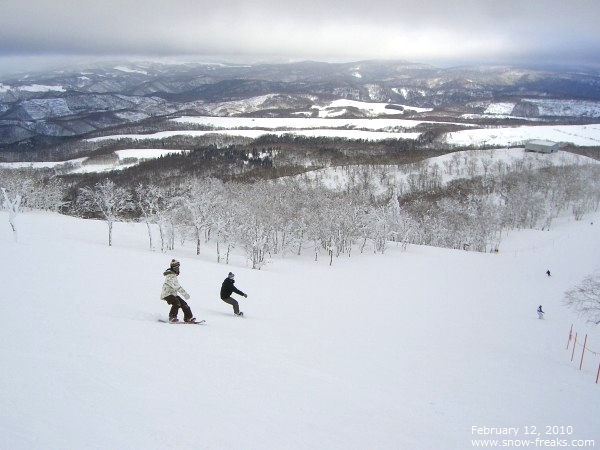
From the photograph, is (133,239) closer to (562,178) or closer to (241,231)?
(241,231)

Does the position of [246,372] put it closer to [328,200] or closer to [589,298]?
[589,298]

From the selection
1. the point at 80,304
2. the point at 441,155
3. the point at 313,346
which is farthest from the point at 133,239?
the point at 441,155

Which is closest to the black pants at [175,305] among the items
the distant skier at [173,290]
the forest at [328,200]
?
the distant skier at [173,290]

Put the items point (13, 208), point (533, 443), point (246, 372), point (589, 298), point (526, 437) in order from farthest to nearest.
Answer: point (13, 208)
point (589, 298)
point (246, 372)
point (526, 437)
point (533, 443)

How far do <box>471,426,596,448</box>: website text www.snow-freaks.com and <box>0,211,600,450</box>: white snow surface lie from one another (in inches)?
3.5

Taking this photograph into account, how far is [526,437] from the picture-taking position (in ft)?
31.6

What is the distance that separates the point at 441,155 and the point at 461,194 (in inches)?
2098

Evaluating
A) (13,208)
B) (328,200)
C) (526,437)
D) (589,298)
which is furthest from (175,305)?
(328,200)

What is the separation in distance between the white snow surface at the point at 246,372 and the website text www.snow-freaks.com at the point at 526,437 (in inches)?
3.5

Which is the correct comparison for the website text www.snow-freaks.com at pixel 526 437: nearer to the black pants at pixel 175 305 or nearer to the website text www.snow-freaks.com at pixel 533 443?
the website text www.snow-freaks.com at pixel 533 443

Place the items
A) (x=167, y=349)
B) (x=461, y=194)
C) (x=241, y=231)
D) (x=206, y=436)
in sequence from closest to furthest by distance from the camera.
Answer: (x=206, y=436) → (x=167, y=349) → (x=241, y=231) → (x=461, y=194)

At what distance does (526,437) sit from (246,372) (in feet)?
22.6

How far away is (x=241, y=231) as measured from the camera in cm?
5753

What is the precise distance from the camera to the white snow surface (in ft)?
23.1
